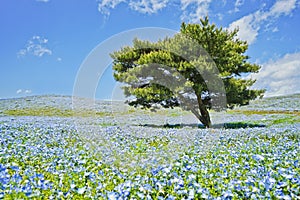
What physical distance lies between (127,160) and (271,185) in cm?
338

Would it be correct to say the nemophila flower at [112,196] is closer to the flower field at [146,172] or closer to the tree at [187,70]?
the flower field at [146,172]

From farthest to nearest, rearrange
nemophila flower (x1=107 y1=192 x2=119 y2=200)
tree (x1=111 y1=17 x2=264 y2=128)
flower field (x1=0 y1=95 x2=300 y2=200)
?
tree (x1=111 y1=17 x2=264 y2=128)
flower field (x1=0 y1=95 x2=300 y2=200)
nemophila flower (x1=107 y1=192 x2=119 y2=200)

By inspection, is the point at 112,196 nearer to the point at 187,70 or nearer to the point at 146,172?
the point at 146,172

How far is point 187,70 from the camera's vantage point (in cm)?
1886

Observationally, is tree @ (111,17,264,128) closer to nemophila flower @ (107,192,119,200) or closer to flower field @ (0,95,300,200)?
flower field @ (0,95,300,200)

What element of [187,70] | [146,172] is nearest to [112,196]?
[146,172]

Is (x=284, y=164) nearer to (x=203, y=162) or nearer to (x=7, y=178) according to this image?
(x=203, y=162)

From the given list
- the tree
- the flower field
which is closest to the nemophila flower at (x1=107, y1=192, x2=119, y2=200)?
the flower field

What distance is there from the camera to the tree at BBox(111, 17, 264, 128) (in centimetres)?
1853

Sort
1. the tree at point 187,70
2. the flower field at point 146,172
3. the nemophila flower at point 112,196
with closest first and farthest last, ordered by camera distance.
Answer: the nemophila flower at point 112,196
the flower field at point 146,172
the tree at point 187,70

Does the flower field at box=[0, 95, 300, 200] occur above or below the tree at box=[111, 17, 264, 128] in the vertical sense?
below

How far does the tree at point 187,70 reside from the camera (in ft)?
60.8

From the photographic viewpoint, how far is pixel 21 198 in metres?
4.77

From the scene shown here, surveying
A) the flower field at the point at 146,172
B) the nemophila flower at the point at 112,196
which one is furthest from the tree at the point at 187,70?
the nemophila flower at the point at 112,196
